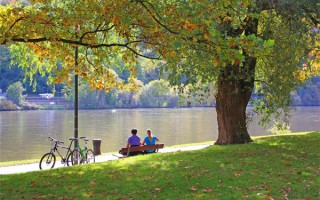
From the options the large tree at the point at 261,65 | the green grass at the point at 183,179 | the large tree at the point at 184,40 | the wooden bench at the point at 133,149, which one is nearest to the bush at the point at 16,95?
the large tree at the point at 184,40

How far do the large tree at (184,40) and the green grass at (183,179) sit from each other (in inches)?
89.7

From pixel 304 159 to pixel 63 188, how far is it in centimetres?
636

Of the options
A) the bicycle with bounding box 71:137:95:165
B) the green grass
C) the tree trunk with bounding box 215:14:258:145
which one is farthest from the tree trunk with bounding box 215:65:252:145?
the bicycle with bounding box 71:137:95:165

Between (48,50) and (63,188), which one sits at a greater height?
(48,50)

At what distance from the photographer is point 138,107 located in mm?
101875

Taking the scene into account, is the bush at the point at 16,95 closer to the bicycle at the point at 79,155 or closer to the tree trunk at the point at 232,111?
the tree trunk at the point at 232,111

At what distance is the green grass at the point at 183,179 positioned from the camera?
7.41m

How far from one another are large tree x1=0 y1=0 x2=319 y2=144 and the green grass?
228 centimetres

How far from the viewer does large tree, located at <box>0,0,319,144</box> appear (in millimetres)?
7525

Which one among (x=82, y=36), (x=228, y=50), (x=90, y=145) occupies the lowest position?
(x=90, y=145)

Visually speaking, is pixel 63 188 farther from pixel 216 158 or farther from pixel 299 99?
pixel 299 99

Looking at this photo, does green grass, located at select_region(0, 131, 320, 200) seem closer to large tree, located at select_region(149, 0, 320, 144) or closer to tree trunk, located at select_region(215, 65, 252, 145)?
large tree, located at select_region(149, 0, 320, 144)

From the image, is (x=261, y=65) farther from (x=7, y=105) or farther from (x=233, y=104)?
(x=7, y=105)

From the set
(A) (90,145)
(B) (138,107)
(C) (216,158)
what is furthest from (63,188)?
(B) (138,107)
